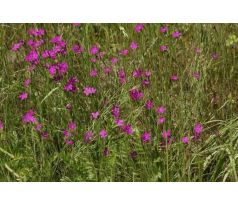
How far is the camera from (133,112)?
93.7 inches

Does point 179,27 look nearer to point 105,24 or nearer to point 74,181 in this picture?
point 105,24

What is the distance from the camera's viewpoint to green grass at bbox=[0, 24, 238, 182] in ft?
7.59

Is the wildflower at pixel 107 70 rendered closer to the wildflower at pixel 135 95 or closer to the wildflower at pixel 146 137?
the wildflower at pixel 135 95

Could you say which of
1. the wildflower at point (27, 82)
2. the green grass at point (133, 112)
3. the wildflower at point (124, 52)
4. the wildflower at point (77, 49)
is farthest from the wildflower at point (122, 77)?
the wildflower at point (27, 82)

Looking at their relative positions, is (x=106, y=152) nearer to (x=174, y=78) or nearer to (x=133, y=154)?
(x=133, y=154)

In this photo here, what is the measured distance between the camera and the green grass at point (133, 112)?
231cm

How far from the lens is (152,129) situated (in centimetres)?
240

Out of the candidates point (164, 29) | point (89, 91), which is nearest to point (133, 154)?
point (89, 91)

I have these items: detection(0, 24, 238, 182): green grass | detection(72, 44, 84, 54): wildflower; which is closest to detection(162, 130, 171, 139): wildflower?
detection(0, 24, 238, 182): green grass

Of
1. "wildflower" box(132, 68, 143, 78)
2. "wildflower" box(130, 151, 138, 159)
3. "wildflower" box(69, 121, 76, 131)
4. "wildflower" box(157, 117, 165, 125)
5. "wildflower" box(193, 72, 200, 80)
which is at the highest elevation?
"wildflower" box(132, 68, 143, 78)

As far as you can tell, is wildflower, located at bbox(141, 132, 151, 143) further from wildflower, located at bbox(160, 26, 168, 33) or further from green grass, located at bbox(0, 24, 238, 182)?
wildflower, located at bbox(160, 26, 168, 33)

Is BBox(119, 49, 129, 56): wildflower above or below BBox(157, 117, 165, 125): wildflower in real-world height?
above
